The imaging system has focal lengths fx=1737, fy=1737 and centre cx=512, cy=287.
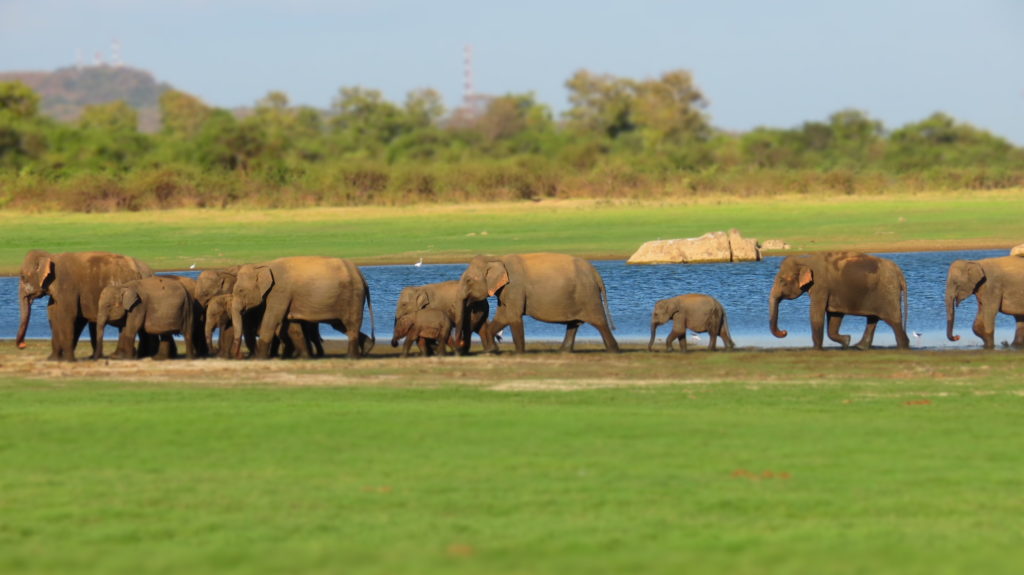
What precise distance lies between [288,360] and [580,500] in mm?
11074

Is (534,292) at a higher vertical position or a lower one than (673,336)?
higher

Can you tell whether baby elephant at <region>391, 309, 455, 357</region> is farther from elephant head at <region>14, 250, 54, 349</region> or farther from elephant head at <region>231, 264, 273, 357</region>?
elephant head at <region>14, 250, 54, 349</region>

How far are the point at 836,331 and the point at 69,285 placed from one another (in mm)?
9901

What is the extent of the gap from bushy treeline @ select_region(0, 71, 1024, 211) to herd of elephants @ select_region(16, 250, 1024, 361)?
120ft

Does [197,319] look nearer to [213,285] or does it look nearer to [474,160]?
[213,285]

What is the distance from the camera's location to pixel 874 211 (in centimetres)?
5316

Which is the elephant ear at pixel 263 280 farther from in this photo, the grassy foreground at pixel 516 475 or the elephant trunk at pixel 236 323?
the grassy foreground at pixel 516 475

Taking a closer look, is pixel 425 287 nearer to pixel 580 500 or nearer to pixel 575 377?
pixel 575 377

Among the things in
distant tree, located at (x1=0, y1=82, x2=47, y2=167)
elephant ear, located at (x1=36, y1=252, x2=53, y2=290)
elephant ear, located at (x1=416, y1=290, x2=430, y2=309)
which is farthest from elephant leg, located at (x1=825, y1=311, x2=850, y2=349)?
distant tree, located at (x1=0, y1=82, x2=47, y2=167)

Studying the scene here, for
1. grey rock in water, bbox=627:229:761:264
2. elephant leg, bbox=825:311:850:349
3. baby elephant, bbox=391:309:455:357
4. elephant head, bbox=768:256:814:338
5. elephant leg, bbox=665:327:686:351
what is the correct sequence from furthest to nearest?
grey rock in water, bbox=627:229:761:264 → elephant head, bbox=768:256:814:338 → elephant leg, bbox=665:327:686:351 → elephant leg, bbox=825:311:850:349 → baby elephant, bbox=391:309:455:357

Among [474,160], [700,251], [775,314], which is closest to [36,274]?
[775,314]

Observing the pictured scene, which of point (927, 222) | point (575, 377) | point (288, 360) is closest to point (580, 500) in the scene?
point (575, 377)

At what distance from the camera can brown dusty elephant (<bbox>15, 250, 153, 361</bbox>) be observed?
838 inches

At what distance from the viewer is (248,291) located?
2173cm
